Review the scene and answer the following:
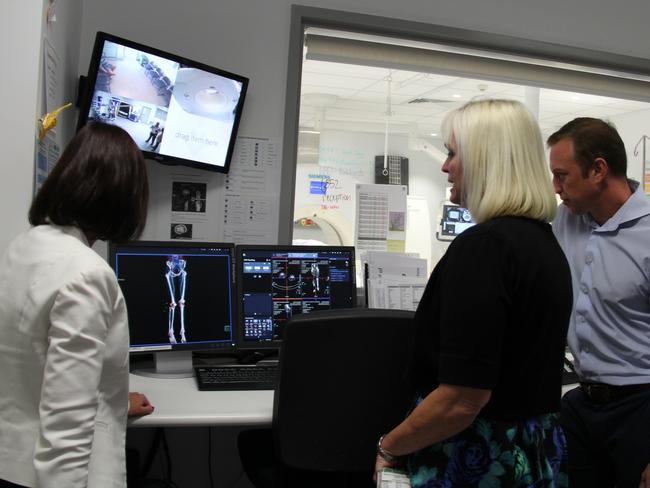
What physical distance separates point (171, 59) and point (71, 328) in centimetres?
140

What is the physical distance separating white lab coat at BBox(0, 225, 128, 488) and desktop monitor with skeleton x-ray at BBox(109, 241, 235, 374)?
30.6 inches

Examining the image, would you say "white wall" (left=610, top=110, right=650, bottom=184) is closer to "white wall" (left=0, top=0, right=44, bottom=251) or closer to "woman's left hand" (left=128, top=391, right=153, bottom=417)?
"woman's left hand" (left=128, top=391, right=153, bottom=417)

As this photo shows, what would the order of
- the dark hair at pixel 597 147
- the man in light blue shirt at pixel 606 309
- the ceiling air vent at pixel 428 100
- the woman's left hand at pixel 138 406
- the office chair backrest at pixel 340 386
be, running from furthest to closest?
the ceiling air vent at pixel 428 100
the dark hair at pixel 597 147
the man in light blue shirt at pixel 606 309
the woman's left hand at pixel 138 406
the office chair backrest at pixel 340 386

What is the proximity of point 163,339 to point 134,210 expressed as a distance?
860mm

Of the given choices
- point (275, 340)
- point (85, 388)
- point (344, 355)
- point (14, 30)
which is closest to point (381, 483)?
point (344, 355)

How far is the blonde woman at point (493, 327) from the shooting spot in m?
1.01

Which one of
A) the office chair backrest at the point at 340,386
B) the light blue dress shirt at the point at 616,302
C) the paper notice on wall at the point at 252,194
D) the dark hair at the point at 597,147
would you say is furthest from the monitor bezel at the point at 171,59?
the light blue dress shirt at the point at 616,302

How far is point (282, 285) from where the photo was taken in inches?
84.2

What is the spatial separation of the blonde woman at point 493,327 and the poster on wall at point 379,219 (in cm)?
158

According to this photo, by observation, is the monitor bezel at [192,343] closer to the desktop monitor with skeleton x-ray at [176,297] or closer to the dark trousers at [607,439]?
the desktop monitor with skeleton x-ray at [176,297]

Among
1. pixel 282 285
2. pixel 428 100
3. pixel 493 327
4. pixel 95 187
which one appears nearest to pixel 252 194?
pixel 282 285

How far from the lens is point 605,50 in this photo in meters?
2.84

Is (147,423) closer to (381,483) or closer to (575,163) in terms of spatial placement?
(381,483)

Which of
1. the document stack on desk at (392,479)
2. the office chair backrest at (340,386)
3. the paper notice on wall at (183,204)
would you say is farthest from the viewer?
the paper notice on wall at (183,204)
